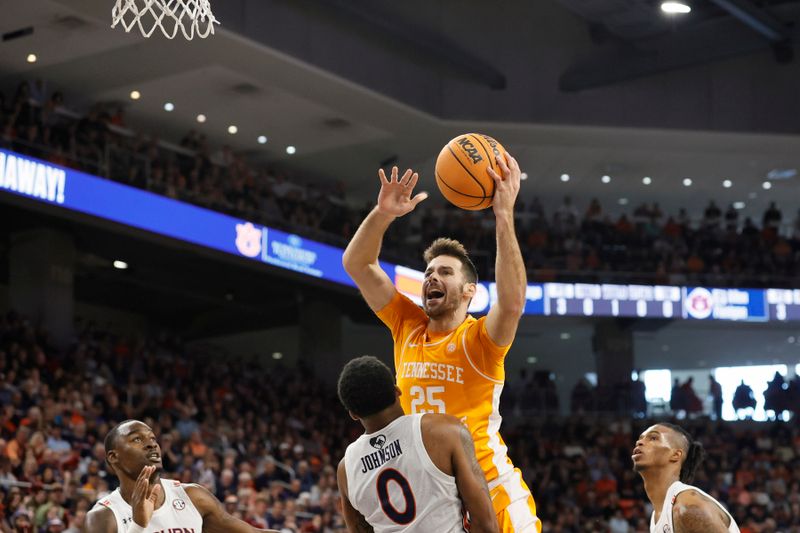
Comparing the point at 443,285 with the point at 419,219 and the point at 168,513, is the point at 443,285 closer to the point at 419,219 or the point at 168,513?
the point at 168,513

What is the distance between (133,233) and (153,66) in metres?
3.76

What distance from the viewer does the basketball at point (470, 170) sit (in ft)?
18.7

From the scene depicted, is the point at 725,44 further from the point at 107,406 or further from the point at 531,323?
the point at 107,406

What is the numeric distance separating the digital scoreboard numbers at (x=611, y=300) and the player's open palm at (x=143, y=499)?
21.4 meters

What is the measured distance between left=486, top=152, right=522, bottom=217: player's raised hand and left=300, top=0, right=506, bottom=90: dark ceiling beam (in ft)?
59.0

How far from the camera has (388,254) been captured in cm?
2547

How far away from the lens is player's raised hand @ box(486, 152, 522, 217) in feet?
17.8

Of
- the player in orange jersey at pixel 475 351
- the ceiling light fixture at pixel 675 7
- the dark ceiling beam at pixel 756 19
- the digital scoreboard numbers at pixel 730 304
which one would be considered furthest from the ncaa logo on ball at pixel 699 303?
the player in orange jersey at pixel 475 351

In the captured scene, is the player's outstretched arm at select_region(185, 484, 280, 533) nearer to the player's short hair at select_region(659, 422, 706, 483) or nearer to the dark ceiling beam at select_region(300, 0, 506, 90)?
the player's short hair at select_region(659, 422, 706, 483)

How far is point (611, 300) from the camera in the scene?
2744 centimetres

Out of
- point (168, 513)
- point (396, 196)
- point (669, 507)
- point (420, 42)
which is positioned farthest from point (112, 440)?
point (420, 42)

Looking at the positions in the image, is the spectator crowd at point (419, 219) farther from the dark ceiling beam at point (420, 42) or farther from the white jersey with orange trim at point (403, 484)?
the white jersey with orange trim at point (403, 484)

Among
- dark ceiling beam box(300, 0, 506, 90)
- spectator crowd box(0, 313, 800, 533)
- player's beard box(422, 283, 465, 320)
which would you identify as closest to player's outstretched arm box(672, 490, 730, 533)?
player's beard box(422, 283, 465, 320)

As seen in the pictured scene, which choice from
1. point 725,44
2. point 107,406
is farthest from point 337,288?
point 725,44
